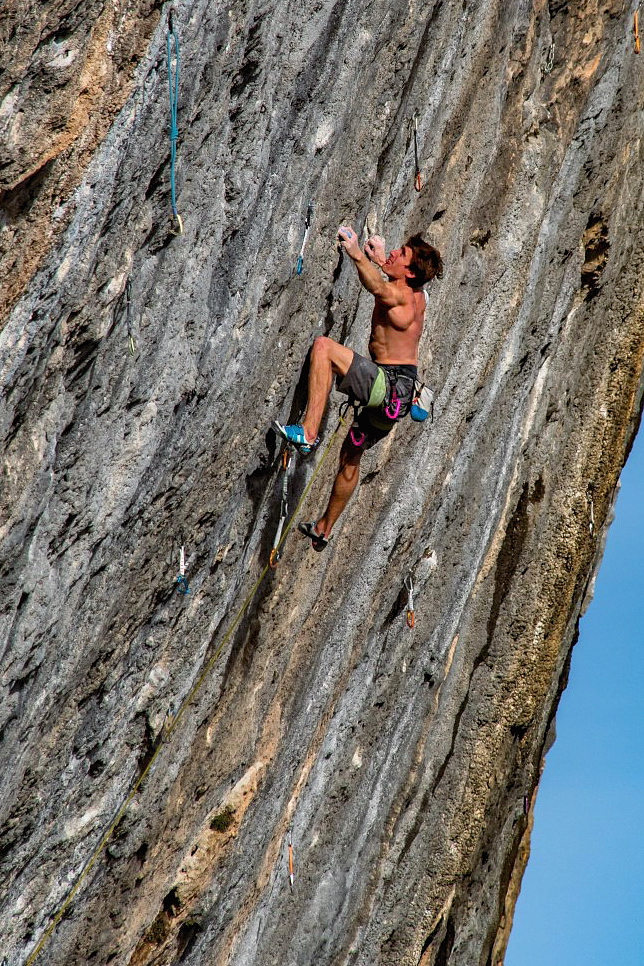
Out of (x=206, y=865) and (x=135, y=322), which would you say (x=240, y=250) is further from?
(x=206, y=865)

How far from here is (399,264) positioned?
7082mm

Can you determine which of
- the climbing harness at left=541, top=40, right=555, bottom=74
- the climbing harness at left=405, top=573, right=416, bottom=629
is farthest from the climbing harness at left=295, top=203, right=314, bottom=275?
the climbing harness at left=541, top=40, right=555, bottom=74

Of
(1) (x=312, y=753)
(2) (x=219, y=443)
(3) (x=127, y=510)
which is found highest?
(2) (x=219, y=443)

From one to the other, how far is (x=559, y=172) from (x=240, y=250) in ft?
14.7

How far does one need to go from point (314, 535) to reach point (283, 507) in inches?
16.8

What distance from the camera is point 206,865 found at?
25.5ft

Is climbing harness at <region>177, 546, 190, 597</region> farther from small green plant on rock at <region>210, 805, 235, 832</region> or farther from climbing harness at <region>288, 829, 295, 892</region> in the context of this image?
climbing harness at <region>288, 829, 295, 892</region>

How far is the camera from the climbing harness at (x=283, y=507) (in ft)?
23.1

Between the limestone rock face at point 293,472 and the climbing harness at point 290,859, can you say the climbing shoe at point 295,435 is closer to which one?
the limestone rock face at point 293,472

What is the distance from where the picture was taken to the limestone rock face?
488cm

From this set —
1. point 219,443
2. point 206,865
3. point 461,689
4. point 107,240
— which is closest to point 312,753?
point 206,865

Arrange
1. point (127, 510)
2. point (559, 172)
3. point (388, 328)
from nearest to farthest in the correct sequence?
point (127, 510)
point (388, 328)
point (559, 172)

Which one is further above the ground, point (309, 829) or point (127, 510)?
point (127, 510)

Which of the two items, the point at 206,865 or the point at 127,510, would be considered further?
the point at 206,865
